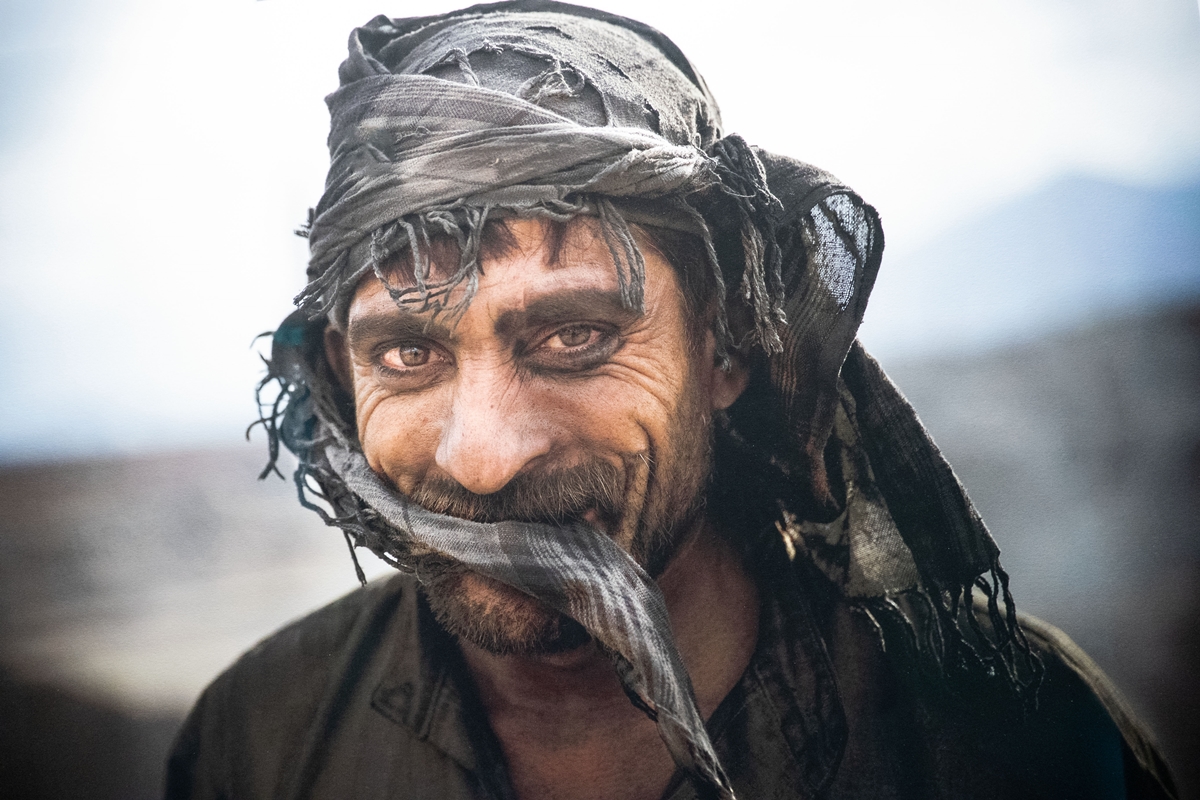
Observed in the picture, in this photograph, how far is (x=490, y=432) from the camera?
1.07 m

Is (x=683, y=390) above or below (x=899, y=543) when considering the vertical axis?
above

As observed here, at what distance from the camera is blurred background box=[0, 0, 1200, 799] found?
1.27 m

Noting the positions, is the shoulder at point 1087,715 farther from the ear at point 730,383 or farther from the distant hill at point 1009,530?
the ear at point 730,383

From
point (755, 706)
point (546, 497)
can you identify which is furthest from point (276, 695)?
point (755, 706)

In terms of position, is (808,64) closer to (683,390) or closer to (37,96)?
(683,390)

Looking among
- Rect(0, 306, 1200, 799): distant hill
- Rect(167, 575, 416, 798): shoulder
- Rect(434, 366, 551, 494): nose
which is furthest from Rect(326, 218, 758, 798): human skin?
Rect(0, 306, 1200, 799): distant hill

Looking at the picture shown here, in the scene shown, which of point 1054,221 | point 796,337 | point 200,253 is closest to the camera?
point 796,337

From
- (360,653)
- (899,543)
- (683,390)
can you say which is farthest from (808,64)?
(360,653)

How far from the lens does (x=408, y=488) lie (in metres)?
1.16

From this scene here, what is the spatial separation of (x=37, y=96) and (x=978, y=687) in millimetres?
1821

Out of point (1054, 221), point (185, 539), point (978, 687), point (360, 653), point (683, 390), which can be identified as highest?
point (1054, 221)

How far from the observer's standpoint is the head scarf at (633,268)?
1042 mm

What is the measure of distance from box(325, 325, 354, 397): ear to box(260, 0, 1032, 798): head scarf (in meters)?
0.02

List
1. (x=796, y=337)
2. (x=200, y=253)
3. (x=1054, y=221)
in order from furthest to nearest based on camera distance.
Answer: (x=200, y=253) → (x=1054, y=221) → (x=796, y=337)
